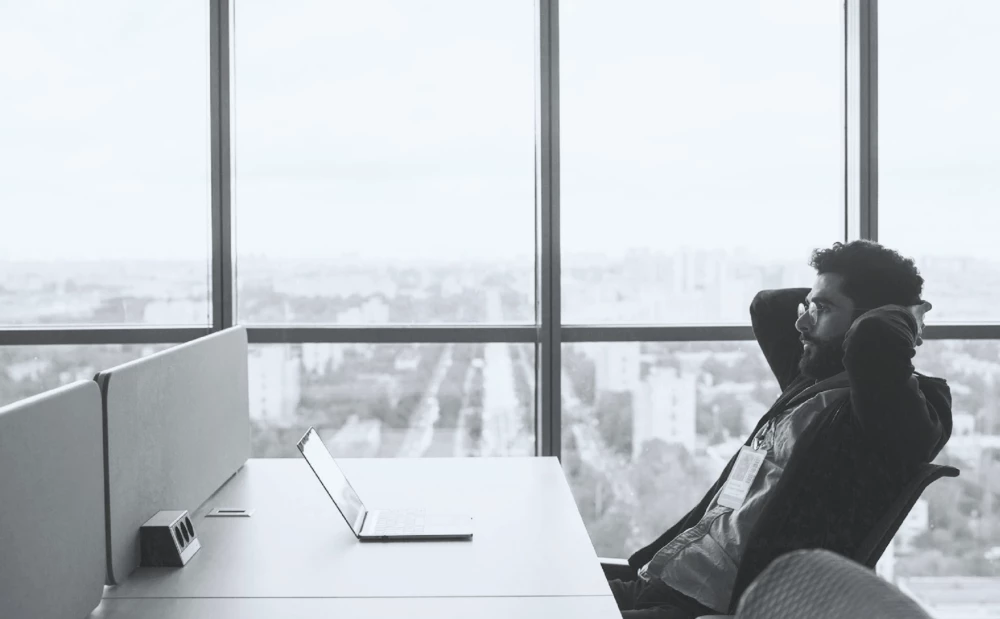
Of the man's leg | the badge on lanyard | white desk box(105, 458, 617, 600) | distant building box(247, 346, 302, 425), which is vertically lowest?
the man's leg

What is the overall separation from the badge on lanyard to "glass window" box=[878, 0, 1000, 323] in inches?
64.1

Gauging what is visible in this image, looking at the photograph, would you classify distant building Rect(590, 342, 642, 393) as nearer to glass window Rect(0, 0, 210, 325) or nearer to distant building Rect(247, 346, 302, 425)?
distant building Rect(247, 346, 302, 425)

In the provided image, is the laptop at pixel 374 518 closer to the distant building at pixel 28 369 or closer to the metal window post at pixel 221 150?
the metal window post at pixel 221 150

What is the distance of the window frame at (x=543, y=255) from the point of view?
3.29 metres

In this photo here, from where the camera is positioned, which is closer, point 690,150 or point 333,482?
point 333,482

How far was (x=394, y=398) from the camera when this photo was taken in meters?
3.38

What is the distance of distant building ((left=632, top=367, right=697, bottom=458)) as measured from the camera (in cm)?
338

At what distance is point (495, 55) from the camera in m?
3.36

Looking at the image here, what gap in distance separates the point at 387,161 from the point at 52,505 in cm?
225

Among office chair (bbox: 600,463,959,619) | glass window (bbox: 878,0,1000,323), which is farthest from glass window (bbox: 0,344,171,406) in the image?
glass window (bbox: 878,0,1000,323)

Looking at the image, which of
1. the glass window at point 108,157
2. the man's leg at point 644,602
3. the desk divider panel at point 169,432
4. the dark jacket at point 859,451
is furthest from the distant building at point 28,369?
the dark jacket at point 859,451

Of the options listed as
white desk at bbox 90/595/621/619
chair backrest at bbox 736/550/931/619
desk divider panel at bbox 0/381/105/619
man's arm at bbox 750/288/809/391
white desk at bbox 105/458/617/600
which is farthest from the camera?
man's arm at bbox 750/288/809/391

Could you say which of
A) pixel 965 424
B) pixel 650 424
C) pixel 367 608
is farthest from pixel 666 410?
pixel 367 608

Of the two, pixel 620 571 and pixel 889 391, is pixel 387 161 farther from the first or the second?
pixel 889 391
